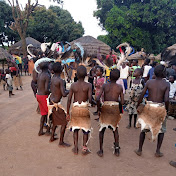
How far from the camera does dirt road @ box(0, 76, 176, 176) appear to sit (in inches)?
106

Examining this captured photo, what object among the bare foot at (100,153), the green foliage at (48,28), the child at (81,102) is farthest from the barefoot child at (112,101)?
the green foliage at (48,28)

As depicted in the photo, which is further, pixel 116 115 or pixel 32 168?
pixel 116 115

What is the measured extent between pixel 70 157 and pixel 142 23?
18365 mm

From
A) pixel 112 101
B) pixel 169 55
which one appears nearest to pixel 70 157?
pixel 112 101

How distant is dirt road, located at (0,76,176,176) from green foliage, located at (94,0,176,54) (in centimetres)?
1538

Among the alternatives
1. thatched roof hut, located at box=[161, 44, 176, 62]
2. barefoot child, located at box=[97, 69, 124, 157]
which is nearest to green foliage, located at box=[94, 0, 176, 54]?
thatched roof hut, located at box=[161, 44, 176, 62]

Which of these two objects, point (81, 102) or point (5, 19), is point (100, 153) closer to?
point (81, 102)

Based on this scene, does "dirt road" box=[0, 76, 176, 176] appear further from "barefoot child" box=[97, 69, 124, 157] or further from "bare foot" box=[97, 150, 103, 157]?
"barefoot child" box=[97, 69, 124, 157]

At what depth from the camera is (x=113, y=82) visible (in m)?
3.06

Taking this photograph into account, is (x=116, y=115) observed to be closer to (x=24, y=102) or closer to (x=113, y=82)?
(x=113, y=82)

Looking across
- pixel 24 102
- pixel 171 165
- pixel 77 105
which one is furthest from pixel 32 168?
pixel 24 102

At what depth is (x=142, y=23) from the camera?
1844 cm

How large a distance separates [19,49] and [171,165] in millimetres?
20309

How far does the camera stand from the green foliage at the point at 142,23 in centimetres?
1678
